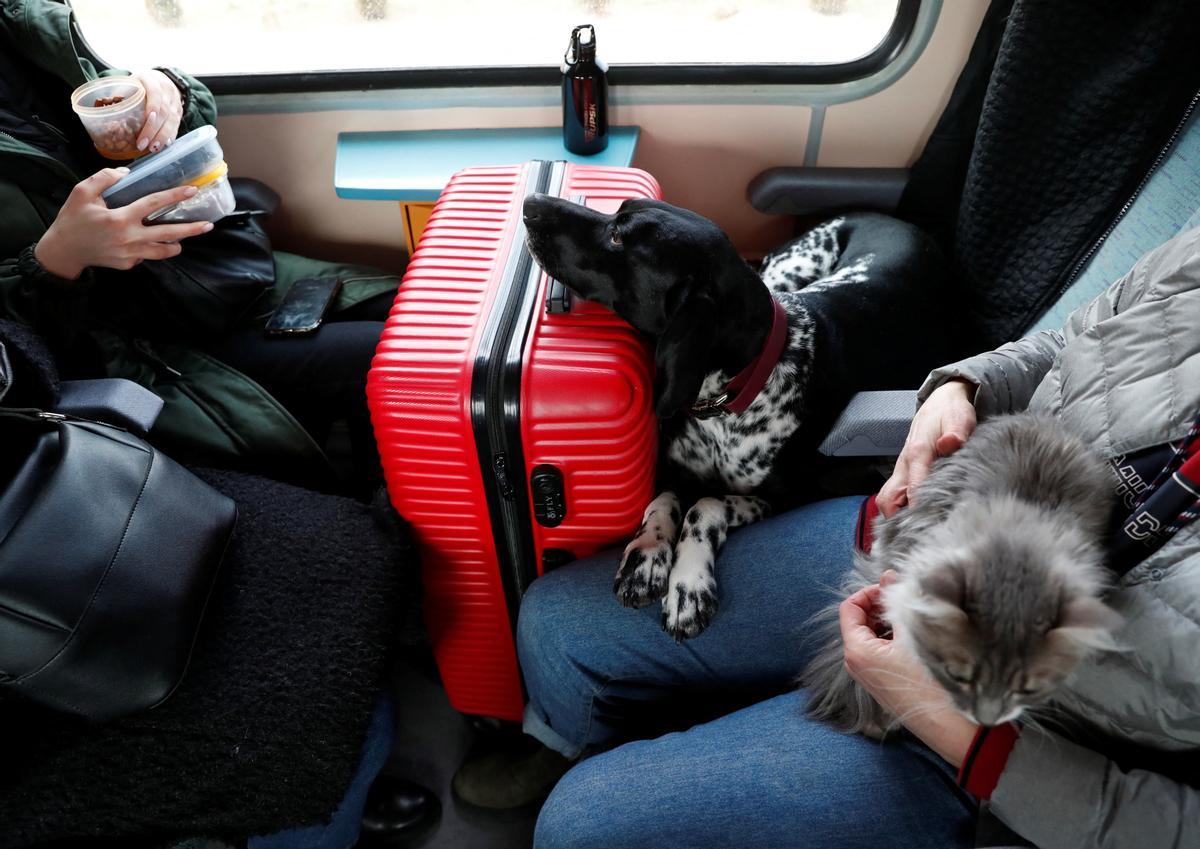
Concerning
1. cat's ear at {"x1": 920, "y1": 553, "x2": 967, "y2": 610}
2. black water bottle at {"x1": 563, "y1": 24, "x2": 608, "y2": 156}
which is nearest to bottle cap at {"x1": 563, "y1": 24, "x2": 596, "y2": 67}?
black water bottle at {"x1": 563, "y1": 24, "x2": 608, "y2": 156}

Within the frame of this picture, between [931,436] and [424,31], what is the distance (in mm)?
1979

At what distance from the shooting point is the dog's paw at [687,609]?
1.48m

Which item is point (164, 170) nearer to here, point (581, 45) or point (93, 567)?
point (93, 567)

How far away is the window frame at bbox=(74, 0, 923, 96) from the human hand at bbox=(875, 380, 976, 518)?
1.21 m

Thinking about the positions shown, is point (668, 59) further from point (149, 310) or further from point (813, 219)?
point (149, 310)

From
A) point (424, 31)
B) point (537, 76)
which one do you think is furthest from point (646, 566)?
point (424, 31)

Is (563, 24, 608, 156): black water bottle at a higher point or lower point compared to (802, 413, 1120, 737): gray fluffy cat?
higher

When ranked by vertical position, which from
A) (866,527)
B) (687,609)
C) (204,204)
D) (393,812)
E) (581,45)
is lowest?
(393,812)

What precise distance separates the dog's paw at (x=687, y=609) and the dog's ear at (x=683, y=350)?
34 centimetres

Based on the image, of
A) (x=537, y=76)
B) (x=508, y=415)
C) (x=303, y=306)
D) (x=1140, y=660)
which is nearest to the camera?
(x=1140, y=660)

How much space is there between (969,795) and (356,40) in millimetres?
2514

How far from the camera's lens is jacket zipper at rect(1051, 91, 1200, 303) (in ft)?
5.06

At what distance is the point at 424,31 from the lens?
2.42 m

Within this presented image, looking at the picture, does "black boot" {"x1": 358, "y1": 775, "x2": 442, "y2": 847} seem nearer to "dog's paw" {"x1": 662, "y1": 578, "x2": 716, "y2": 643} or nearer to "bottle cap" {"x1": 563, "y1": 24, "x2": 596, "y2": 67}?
"dog's paw" {"x1": 662, "y1": 578, "x2": 716, "y2": 643}
